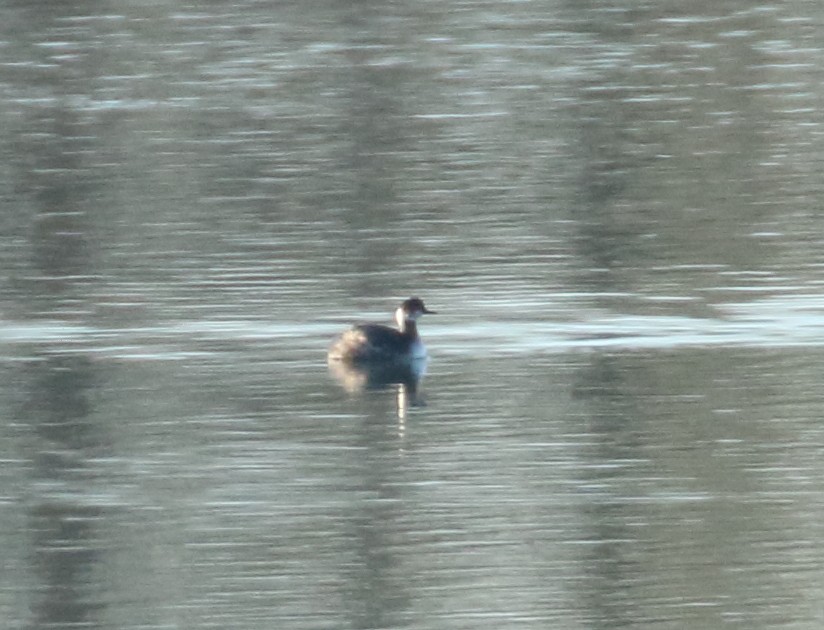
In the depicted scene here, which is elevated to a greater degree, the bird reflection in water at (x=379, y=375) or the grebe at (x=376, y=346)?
the grebe at (x=376, y=346)

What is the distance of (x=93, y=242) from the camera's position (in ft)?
77.4

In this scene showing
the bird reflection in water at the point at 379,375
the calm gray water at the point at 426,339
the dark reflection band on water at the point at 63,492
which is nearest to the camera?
the dark reflection band on water at the point at 63,492

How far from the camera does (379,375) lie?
18.3 m

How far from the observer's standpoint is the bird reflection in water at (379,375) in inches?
699

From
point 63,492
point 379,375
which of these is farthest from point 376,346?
point 63,492

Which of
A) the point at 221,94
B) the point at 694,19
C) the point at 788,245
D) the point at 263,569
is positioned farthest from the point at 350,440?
the point at 694,19

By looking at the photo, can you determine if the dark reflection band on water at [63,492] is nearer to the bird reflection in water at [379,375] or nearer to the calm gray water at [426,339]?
the calm gray water at [426,339]

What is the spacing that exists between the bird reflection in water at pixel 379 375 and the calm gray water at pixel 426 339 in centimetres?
7

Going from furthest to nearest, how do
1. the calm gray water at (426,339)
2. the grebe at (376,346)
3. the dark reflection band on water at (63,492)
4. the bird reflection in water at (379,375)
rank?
the grebe at (376,346) → the bird reflection in water at (379,375) → the calm gray water at (426,339) → the dark reflection band on water at (63,492)


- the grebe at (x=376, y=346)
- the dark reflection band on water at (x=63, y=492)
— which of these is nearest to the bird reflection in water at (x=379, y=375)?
the grebe at (x=376, y=346)

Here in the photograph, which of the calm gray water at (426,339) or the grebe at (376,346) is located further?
the grebe at (376,346)

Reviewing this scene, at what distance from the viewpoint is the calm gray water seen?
12469 mm

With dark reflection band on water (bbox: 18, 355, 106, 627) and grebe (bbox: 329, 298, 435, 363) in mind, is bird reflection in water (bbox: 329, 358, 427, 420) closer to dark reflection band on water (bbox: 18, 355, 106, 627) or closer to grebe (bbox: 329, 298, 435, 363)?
grebe (bbox: 329, 298, 435, 363)

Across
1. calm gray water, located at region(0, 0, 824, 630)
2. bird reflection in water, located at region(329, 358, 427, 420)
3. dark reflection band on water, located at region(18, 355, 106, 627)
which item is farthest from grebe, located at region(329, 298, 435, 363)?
dark reflection band on water, located at region(18, 355, 106, 627)
